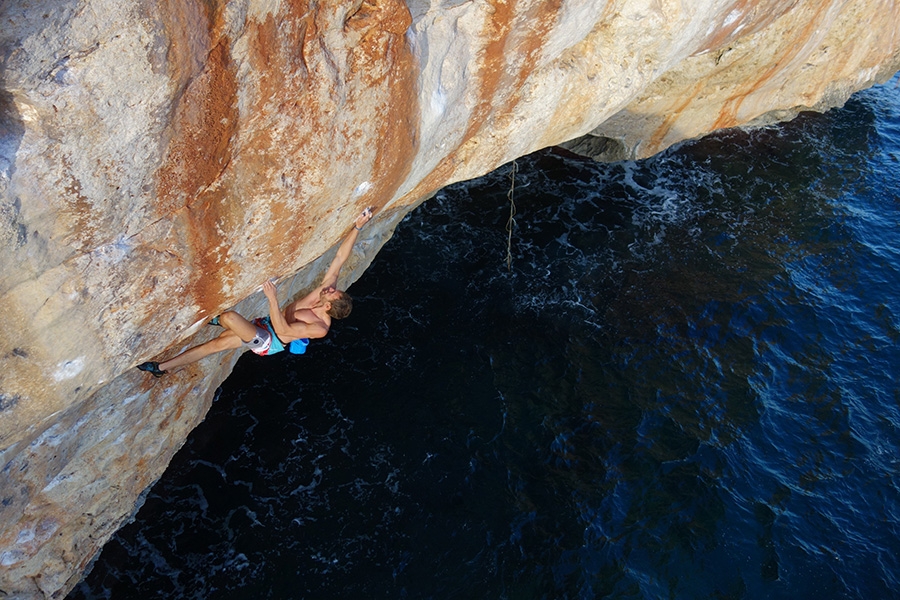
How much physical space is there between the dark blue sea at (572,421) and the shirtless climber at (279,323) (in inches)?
115

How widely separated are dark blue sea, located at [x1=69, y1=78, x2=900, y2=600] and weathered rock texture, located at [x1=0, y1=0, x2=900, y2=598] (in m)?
1.48

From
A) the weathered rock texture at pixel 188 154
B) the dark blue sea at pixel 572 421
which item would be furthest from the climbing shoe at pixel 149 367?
the dark blue sea at pixel 572 421

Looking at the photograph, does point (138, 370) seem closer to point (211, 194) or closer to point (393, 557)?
point (211, 194)

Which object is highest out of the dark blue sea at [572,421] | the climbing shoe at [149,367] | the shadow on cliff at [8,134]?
the shadow on cliff at [8,134]

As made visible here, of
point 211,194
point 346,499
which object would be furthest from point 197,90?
point 346,499

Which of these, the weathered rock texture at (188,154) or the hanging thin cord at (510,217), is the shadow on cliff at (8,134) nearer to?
the weathered rock texture at (188,154)

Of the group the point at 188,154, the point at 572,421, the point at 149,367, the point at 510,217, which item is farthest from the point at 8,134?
the point at 510,217

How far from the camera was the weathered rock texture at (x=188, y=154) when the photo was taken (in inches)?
193

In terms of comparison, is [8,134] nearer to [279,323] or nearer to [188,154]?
[188,154]

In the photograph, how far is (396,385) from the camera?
11578mm

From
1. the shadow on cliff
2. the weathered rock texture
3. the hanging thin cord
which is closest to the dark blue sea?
the hanging thin cord

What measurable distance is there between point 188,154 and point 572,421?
25.2 feet

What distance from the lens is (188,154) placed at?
5.73m

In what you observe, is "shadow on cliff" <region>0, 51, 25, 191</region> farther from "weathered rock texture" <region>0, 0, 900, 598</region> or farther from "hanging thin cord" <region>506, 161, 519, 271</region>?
"hanging thin cord" <region>506, 161, 519, 271</region>
